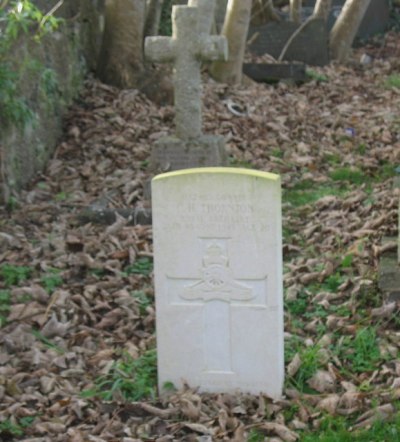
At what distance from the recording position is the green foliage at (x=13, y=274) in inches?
277

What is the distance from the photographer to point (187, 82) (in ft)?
30.8

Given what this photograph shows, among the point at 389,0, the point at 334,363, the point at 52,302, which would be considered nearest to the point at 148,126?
the point at 52,302

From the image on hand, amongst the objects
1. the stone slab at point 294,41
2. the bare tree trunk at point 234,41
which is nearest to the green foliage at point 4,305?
the bare tree trunk at point 234,41

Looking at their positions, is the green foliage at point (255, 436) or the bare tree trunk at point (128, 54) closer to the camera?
the green foliage at point (255, 436)

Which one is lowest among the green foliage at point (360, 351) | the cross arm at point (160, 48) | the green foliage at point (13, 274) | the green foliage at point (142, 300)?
the green foliage at point (360, 351)

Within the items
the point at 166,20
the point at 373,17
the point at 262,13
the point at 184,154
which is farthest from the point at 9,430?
the point at 373,17

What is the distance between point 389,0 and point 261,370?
15.6 m

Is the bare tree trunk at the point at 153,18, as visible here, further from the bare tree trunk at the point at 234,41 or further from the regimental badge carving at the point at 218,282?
the regimental badge carving at the point at 218,282

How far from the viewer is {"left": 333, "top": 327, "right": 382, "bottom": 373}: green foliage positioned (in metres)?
5.68

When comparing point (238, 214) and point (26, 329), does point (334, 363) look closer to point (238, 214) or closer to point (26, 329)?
point (238, 214)

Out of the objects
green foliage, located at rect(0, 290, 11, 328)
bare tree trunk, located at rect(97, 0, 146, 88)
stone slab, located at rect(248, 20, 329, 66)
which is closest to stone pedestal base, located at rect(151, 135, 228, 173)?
bare tree trunk, located at rect(97, 0, 146, 88)

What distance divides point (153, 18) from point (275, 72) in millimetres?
2181

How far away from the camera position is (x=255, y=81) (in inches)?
555

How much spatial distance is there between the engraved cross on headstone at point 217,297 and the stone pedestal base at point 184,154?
163 inches
